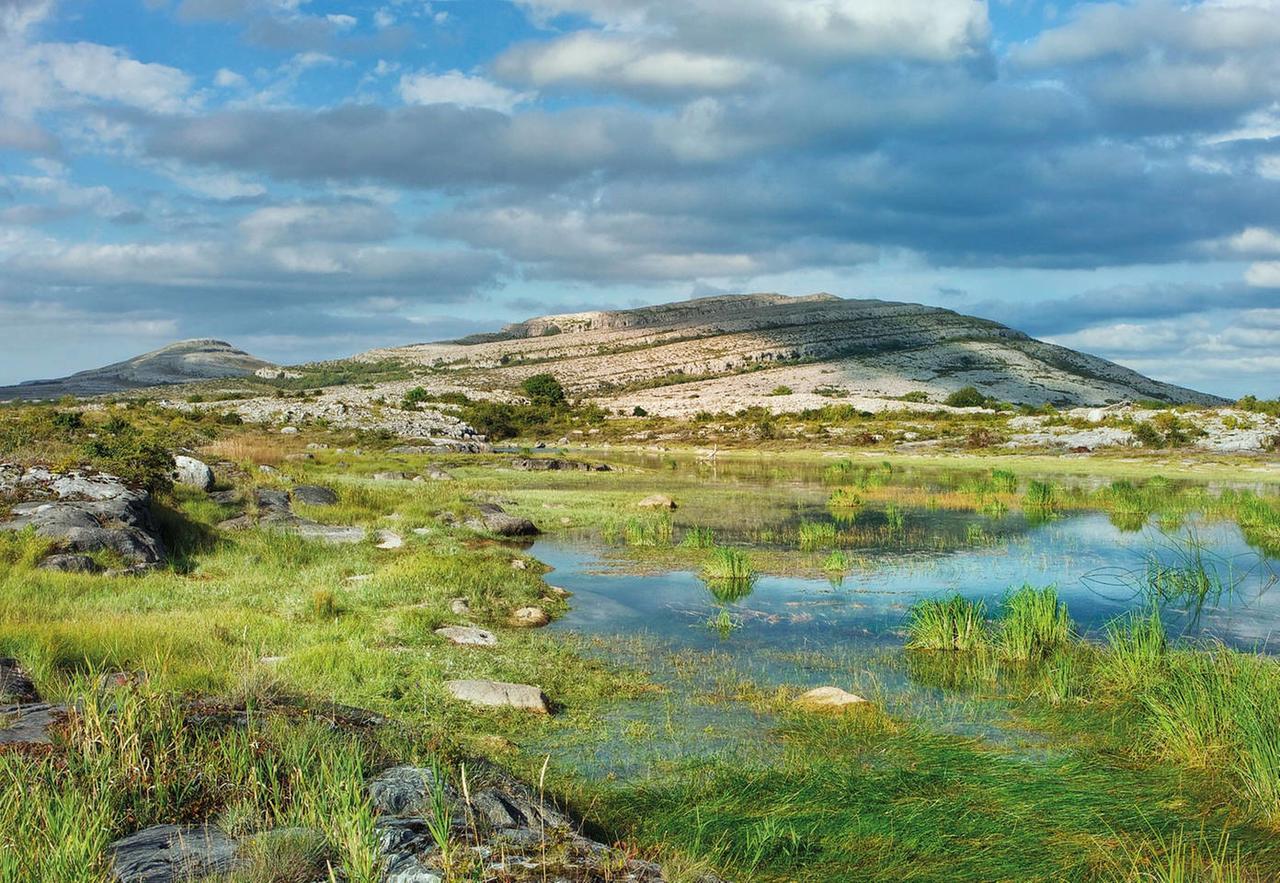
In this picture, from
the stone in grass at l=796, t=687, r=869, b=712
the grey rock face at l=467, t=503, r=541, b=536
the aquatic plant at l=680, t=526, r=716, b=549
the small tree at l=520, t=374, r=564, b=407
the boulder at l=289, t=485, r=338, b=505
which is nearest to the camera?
the stone in grass at l=796, t=687, r=869, b=712

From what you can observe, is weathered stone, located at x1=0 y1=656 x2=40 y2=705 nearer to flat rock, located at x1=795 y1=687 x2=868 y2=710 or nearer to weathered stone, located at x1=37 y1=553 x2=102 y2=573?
weathered stone, located at x1=37 y1=553 x2=102 y2=573

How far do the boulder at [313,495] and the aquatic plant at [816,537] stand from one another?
42.7 ft

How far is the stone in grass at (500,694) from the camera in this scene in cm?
1009

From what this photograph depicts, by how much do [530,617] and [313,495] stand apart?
525 inches

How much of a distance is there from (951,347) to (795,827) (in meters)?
146

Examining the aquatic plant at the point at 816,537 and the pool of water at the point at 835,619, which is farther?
the aquatic plant at the point at 816,537

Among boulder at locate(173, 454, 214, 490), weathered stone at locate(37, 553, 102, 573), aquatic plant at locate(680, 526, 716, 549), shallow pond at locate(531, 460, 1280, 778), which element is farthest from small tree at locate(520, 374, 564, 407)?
weathered stone at locate(37, 553, 102, 573)

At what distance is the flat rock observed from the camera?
32.9 feet

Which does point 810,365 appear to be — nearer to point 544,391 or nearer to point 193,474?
point 544,391

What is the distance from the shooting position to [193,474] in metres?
24.0

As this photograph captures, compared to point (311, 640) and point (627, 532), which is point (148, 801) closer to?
point (311, 640)

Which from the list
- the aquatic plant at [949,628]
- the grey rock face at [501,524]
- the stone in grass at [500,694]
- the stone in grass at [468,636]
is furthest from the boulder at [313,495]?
the aquatic plant at [949,628]

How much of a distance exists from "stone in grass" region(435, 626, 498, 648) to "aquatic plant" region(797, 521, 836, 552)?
10.7m

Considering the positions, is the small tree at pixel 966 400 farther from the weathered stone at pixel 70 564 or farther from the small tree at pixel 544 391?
the weathered stone at pixel 70 564
